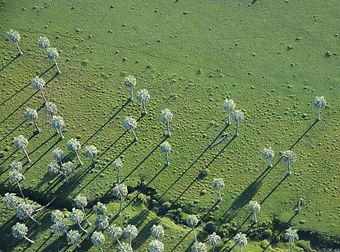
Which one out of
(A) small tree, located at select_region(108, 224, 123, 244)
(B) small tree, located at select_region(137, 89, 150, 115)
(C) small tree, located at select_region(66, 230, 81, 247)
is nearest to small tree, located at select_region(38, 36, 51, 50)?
(B) small tree, located at select_region(137, 89, 150, 115)

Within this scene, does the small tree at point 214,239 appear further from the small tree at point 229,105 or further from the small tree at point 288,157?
the small tree at point 229,105

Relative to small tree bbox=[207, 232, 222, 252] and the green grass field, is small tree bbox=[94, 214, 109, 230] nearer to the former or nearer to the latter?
the green grass field

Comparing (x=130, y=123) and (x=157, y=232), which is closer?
(x=157, y=232)

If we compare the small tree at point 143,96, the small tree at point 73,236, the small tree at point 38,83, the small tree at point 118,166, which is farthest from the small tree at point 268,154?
the small tree at point 38,83

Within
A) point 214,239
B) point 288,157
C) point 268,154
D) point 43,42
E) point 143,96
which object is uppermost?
point 288,157

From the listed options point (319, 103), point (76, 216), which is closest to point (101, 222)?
point (76, 216)

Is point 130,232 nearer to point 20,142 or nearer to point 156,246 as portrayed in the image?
point 156,246
